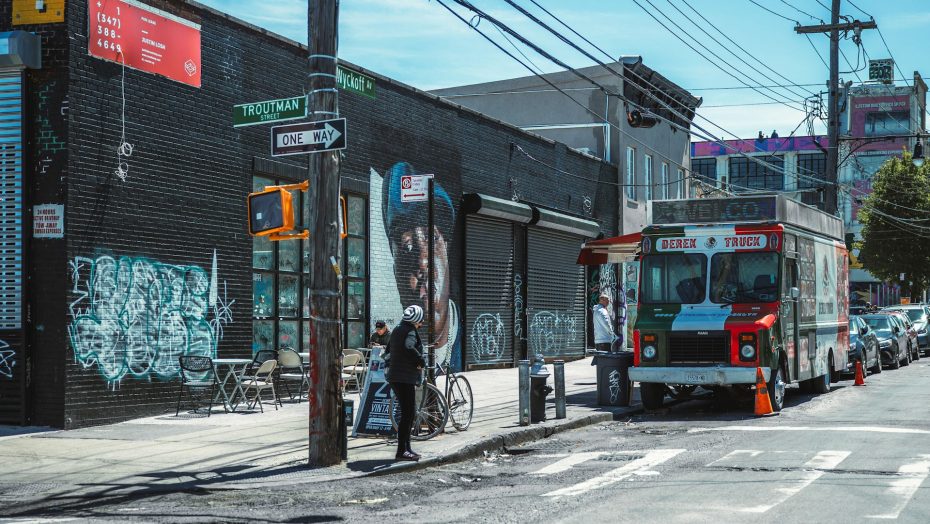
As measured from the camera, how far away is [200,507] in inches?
344

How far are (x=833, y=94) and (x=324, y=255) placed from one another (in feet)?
81.6

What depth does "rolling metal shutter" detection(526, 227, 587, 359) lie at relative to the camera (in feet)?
87.5

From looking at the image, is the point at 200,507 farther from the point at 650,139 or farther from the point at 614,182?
the point at 650,139

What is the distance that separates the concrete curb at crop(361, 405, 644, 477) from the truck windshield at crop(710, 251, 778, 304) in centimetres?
246

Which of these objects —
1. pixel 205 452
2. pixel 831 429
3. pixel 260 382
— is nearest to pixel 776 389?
pixel 831 429

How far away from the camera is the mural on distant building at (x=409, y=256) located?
20.4 metres

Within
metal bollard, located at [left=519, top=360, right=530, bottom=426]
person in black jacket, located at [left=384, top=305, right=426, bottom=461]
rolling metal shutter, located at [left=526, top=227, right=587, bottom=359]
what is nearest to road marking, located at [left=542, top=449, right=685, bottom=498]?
person in black jacket, located at [left=384, top=305, right=426, bottom=461]

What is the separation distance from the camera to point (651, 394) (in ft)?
55.0

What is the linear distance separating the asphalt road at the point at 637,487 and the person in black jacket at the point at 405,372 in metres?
0.48

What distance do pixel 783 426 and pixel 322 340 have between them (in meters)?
6.90

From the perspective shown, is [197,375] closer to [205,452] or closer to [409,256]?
[205,452]

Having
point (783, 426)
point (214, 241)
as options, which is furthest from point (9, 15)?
point (783, 426)

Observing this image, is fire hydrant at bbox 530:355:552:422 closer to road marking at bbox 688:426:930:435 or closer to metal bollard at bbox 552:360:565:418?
metal bollard at bbox 552:360:565:418

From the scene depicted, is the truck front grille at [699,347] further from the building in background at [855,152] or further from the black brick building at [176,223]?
the building in background at [855,152]
